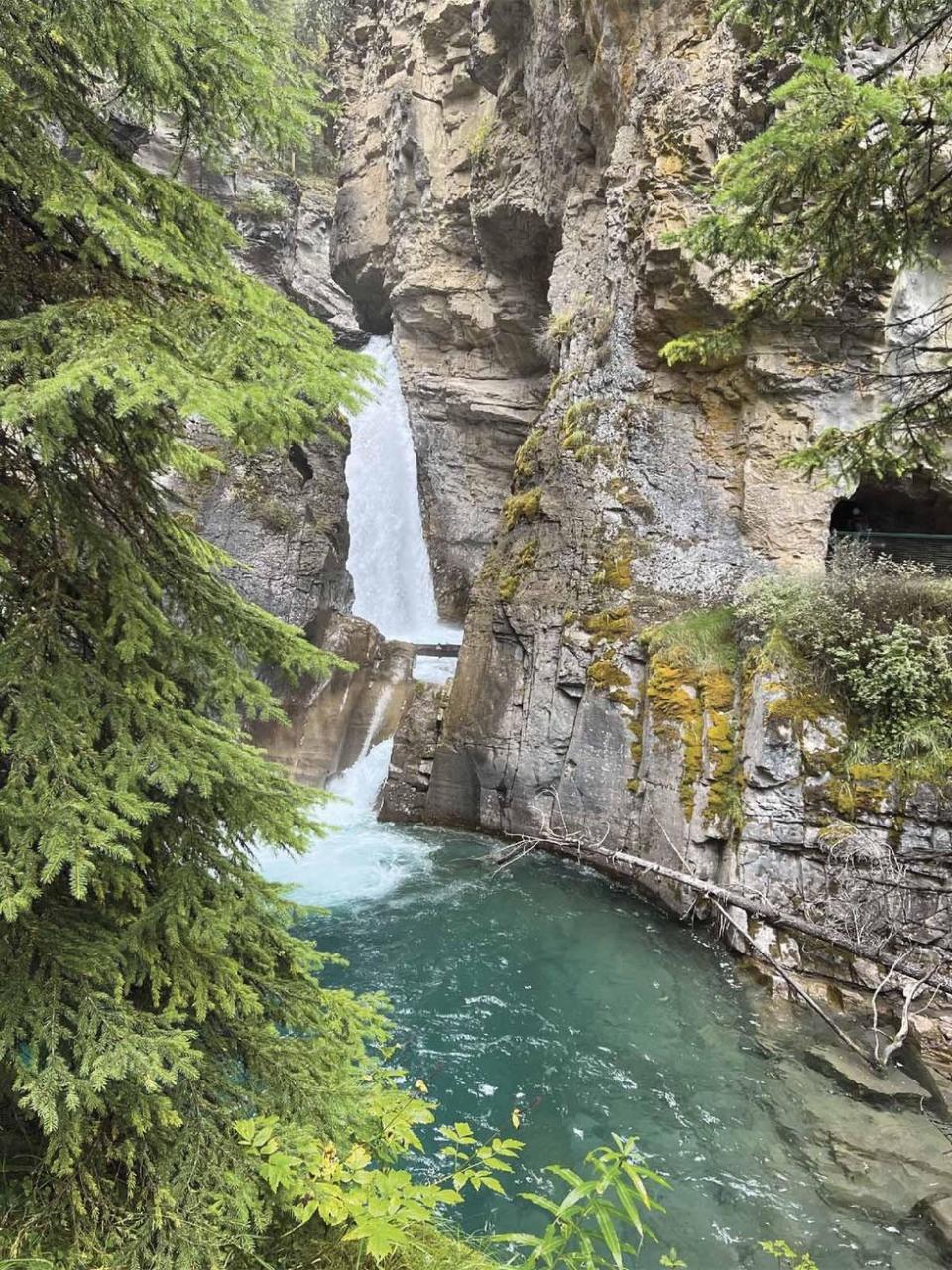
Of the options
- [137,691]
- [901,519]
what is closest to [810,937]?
[137,691]

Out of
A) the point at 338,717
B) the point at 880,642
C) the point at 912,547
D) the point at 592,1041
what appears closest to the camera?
the point at 592,1041

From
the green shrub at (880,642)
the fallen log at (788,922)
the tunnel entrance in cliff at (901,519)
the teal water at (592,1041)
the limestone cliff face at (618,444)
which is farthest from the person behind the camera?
the tunnel entrance in cliff at (901,519)

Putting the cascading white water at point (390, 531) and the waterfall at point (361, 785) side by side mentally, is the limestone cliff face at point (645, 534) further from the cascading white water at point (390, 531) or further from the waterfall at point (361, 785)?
the cascading white water at point (390, 531)

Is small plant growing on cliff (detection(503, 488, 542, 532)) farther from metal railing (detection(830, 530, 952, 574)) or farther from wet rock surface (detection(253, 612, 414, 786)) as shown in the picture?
metal railing (detection(830, 530, 952, 574))

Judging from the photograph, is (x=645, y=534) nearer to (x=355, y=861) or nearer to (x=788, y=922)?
(x=788, y=922)

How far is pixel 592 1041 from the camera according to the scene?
250 inches

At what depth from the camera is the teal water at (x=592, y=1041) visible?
4.39m

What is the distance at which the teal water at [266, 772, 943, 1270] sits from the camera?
4391 mm

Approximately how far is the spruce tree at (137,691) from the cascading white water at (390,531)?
17.2m

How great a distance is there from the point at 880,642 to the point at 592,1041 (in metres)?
5.56

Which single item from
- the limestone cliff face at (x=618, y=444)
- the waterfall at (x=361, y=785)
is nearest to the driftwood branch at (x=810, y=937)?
the limestone cliff face at (x=618, y=444)

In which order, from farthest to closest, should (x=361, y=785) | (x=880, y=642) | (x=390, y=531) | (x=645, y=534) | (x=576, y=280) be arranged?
(x=390, y=531)
(x=576, y=280)
(x=361, y=785)
(x=645, y=534)
(x=880, y=642)

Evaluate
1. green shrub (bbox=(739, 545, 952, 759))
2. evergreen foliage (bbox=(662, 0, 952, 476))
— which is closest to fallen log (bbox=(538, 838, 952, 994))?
green shrub (bbox=(739, 545, 952, 759))

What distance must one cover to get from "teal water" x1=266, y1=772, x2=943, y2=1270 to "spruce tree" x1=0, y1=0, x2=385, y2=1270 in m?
2.68
